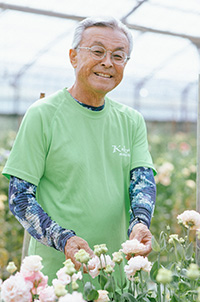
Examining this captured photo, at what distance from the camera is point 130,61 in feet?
36.5

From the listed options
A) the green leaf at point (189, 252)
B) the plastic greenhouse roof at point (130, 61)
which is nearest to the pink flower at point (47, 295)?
the green leaf at point (189, 252)

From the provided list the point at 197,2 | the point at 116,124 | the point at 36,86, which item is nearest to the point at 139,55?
the point at 36,86

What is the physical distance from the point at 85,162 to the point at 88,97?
225 millimetres

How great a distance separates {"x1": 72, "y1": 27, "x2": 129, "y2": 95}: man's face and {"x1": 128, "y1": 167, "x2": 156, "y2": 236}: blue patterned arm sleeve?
0.99 ft

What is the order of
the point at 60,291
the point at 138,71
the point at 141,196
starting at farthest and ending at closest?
the point at 138,71, the point at 141,196, the point at 60,291

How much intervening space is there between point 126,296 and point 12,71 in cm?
1141

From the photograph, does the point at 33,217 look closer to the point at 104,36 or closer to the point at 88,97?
the point at 88,97

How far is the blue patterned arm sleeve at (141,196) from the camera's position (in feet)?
4.16

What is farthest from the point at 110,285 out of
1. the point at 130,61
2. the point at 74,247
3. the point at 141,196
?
the point at 130,61

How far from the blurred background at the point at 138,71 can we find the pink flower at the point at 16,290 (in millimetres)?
1249

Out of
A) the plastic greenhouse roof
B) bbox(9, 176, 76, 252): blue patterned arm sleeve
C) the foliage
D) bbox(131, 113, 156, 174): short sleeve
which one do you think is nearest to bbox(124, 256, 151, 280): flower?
bbox(9, 176, 76, 252): blue patterned arm sleeve

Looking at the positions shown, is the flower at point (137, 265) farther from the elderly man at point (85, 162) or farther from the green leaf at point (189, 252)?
the elderly man at point (85, 162)

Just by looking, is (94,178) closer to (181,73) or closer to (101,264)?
(101,264)

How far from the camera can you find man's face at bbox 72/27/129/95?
1.26m
